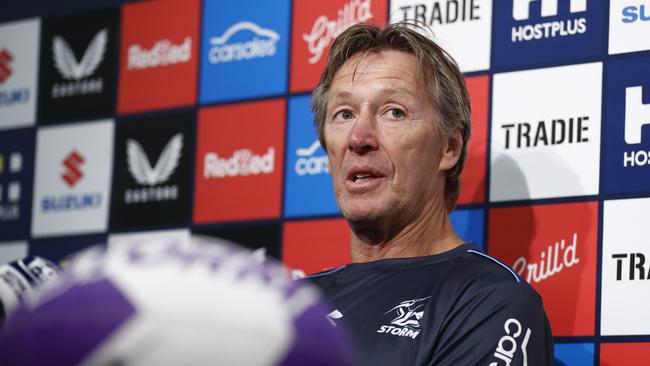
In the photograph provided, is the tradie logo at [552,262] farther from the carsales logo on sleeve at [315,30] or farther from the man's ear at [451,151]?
the carsales logo on sleeve at [315,30]

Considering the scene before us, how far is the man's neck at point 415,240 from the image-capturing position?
2068 millimetres

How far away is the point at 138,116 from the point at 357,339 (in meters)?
1.18

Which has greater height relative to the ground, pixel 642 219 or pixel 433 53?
pixel 433 53

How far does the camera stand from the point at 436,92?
207cm

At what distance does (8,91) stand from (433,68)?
4.67 ft

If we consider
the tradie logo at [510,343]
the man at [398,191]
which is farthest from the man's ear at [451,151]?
the tradie logo at [510,343]

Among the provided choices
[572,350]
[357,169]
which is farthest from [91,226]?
[572,350]

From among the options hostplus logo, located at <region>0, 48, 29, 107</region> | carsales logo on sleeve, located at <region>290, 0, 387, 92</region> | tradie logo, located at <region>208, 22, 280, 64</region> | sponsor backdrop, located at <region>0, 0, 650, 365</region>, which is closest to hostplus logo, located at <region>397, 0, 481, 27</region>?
sponsor backdrop, located at <region>0, 0, 650, 365</region>

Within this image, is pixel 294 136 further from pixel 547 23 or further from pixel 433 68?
pixel 547 23

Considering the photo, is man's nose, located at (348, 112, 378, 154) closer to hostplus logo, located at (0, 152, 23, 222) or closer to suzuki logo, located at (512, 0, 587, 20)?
suzuki logo, located at (512, 0, 587, 20)

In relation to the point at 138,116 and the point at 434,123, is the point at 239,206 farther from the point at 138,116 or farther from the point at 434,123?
the point at 434,123

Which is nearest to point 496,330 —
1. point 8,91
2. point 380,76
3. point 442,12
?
point 380,76

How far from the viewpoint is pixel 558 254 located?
2113mm

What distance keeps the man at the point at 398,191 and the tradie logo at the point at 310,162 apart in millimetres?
255
